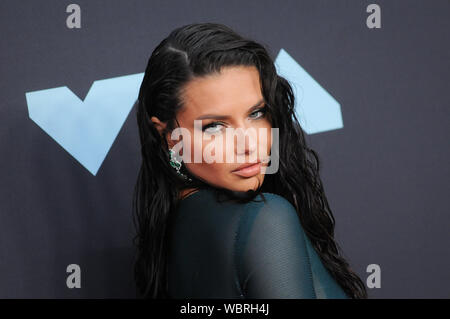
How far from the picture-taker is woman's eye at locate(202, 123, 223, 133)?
0.94 meters

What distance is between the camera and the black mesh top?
812mm

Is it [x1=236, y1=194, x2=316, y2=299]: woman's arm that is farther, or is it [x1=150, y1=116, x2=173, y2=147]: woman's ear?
[x1=150, y1=116, x2=173, y2=147]: woman's ear

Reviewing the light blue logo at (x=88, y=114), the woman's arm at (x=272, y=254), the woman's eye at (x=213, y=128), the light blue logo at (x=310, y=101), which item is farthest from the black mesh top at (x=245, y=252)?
the light blue logo at (x=310, y=101)

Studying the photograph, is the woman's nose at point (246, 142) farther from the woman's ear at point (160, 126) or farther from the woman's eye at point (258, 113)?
the woman's ear at point (160, 126)

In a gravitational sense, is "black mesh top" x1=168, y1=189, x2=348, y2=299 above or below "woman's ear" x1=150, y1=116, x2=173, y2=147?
below

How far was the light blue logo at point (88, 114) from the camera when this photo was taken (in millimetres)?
1456

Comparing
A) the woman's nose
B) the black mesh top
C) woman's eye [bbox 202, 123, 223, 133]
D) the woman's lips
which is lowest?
the black mesh top

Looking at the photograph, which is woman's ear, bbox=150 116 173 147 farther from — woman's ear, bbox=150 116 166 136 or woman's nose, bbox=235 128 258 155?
woman's nose, bbox=235 128 258 155

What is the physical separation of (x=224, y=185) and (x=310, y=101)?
786 mm

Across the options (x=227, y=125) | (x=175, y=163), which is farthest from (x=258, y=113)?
(x=175, y=163)

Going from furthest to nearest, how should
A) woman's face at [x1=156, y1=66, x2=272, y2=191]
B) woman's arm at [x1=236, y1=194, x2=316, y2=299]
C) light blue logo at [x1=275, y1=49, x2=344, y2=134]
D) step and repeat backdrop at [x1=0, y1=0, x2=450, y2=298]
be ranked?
light blue logo at [x1=275, y1=49, x2=344, y2=134]
step and repeat backdrop at [x1=0, y1=0, x2=450, y2=298]
woman's face at [x1=156, y1=66, x2=272, y2=191]
woman's arm at [x1=236, y1=194, x2=316, y2=299]

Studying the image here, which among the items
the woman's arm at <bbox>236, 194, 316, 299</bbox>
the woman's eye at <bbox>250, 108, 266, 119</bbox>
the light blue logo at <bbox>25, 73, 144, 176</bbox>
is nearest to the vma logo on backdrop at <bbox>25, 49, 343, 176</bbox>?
the light blue logo at <bbox>25, 73, 144, 176</bbox>

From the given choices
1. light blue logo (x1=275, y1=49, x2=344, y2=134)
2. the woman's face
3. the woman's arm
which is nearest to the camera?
the woman's arm

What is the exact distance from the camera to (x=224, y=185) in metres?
0.96
